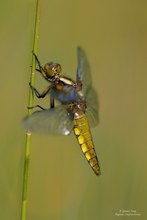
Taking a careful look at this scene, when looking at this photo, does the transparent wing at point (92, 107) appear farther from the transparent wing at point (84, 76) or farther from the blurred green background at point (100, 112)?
the blurred green background at point (100, 112)

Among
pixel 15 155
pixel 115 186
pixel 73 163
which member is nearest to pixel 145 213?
pixel 115 186

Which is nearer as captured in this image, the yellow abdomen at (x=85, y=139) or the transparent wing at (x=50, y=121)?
the transparent wing at (x=50, y=121)

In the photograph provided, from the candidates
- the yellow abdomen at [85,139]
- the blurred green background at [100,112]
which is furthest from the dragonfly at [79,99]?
the blurred green background at [100,112]

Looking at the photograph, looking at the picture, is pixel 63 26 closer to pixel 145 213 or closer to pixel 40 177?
pixel 40 177

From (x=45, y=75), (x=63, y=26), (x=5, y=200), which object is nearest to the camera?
(x=5, y=200)

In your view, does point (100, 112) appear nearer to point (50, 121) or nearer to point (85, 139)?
point (85, 139)

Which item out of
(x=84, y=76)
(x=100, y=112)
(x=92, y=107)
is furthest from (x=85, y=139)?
(x=100, y=112)

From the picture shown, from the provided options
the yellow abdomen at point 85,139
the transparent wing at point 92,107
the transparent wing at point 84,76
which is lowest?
the yellow abdomen at point 85,139
